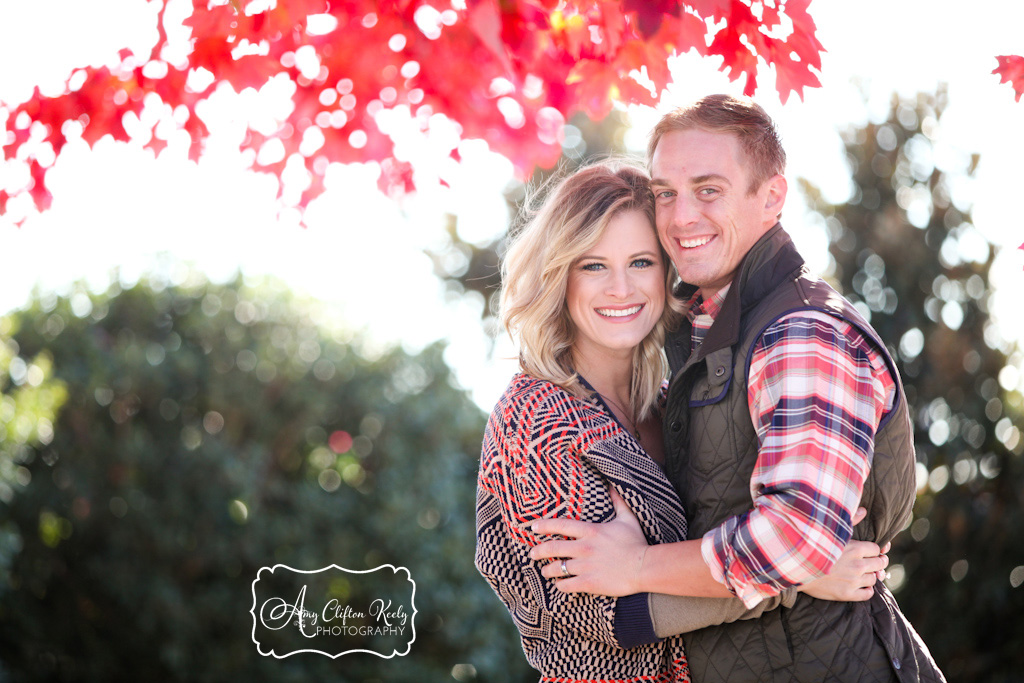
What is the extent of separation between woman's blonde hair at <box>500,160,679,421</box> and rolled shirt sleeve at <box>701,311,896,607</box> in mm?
691

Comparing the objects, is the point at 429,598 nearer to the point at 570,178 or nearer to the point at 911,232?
the point at 570,178

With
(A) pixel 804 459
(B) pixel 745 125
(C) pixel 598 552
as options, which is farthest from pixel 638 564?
(B) pixel 745 125

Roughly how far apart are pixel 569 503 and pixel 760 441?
57 centimetres

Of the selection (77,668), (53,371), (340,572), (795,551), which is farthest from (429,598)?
(795,551)

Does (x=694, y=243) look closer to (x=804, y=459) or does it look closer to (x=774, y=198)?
(x=774, y=198)

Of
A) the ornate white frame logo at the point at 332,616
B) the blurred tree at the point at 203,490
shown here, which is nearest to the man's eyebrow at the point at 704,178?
the blurred tree at the point at 203,490

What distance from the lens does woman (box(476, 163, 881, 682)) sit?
2438 millimetres

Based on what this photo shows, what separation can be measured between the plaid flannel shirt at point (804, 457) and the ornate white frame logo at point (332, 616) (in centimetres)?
405

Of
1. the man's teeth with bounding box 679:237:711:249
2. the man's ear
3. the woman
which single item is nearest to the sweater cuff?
the woman

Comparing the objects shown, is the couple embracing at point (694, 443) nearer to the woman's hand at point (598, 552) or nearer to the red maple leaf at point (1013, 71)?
the woman's hand at point (598, 552)

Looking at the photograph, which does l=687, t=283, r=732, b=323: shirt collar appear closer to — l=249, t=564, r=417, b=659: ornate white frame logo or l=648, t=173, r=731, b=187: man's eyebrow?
l=648, t=173, r=731, b=187: man's eyebrow

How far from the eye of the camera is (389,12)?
328 cm

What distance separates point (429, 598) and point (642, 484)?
376 centimetres

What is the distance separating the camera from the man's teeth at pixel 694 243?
2.67 metres
